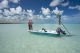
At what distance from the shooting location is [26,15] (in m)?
4.23

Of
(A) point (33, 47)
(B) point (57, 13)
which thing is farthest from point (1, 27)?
(B) point (57, 13)

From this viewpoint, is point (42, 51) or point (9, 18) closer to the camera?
point (42, 51)

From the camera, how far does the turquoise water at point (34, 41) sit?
370 cm

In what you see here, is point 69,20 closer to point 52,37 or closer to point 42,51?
point 52,37

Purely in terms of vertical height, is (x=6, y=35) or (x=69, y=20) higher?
(x=69, y=20)

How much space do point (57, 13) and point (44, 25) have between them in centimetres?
40

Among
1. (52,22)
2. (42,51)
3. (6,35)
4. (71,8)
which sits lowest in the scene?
(42,51)

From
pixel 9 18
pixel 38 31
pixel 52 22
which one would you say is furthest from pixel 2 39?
pixel 52 22

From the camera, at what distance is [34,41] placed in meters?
4.00

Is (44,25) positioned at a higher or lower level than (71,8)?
lower

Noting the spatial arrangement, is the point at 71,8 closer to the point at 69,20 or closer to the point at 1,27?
the point at 69,20

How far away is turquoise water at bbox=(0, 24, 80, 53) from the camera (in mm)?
3695

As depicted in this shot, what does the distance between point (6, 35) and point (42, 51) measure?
0.97 metres

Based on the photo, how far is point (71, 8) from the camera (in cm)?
413
